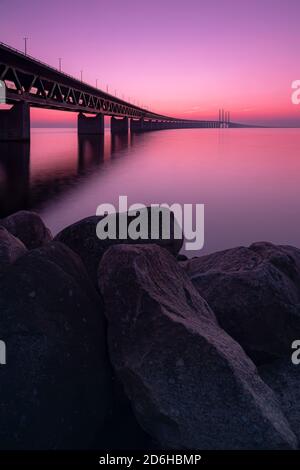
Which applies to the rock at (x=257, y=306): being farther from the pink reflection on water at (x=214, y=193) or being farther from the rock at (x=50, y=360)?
the pink reflection on water at (x=214, y=193)

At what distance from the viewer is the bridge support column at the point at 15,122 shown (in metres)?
47.7

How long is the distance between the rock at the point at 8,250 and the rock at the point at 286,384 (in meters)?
2.97

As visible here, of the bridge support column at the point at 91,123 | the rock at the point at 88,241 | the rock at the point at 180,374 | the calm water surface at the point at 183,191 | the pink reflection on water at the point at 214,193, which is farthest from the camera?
the bridge support column at the point at 91,123

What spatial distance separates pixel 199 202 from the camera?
2016 centimetres

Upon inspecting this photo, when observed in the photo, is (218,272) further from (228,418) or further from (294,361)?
(228,418)

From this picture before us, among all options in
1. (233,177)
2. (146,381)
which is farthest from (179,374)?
(233,177)

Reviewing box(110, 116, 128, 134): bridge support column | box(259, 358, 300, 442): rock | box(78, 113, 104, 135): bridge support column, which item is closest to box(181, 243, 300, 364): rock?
box(259, 358, 300, 442): rock

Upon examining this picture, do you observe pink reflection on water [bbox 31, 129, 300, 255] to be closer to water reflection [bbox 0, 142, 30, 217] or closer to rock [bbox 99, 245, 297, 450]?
water reflection [bbox 0, 142, 30, 217]

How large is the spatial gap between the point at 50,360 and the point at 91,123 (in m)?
98.1

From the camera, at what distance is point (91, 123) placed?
97.6 meters

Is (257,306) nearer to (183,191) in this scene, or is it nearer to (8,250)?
(8,250)

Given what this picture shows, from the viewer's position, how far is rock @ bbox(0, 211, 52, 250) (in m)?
6.92

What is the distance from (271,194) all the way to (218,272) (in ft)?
58.0

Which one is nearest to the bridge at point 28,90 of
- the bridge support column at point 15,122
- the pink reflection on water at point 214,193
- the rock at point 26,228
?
the bridge support column at point 15,122
